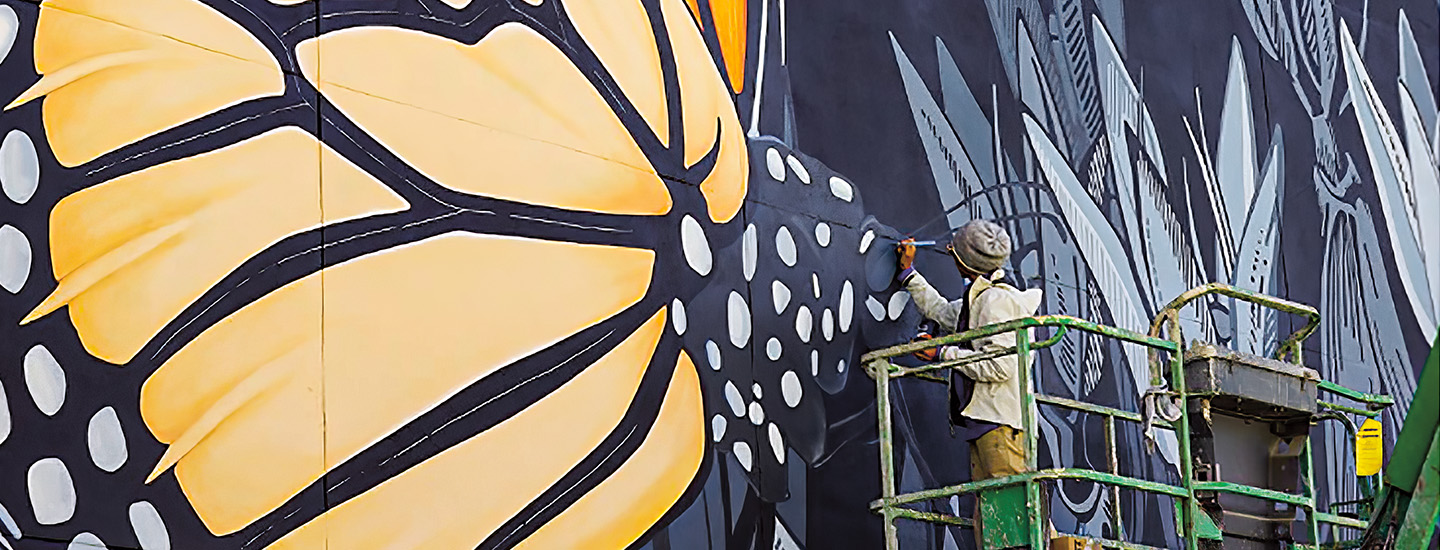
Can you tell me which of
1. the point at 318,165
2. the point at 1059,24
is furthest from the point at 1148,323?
the point at 318,165

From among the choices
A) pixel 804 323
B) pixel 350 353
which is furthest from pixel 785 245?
pixel 350 353

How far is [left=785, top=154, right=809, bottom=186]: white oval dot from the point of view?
987 centimetres

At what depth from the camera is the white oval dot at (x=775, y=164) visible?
9742mm

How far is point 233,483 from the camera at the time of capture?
7027 millimetres

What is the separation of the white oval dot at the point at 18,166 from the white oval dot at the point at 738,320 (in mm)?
3679

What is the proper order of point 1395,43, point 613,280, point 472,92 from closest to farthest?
point 472,92, point 613,280, point 1395,43

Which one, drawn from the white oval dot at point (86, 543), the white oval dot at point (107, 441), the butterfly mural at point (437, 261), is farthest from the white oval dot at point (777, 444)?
the white oval dot at point (86, 543)

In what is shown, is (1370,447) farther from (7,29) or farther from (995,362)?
(7,29)

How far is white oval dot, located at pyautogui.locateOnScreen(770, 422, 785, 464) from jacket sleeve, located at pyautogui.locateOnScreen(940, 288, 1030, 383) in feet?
2.96

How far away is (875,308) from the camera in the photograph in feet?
33.6

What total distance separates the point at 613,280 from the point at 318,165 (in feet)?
5.64

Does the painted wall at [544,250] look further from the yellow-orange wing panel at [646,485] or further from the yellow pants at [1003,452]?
the yellow pants at [1003,452]

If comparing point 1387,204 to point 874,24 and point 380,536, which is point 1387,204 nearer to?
point 874,24

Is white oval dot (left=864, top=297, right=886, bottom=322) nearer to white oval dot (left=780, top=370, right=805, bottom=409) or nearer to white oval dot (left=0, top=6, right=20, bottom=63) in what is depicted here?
white oval dot (left=780, top=370, right=805, bottom=409)
